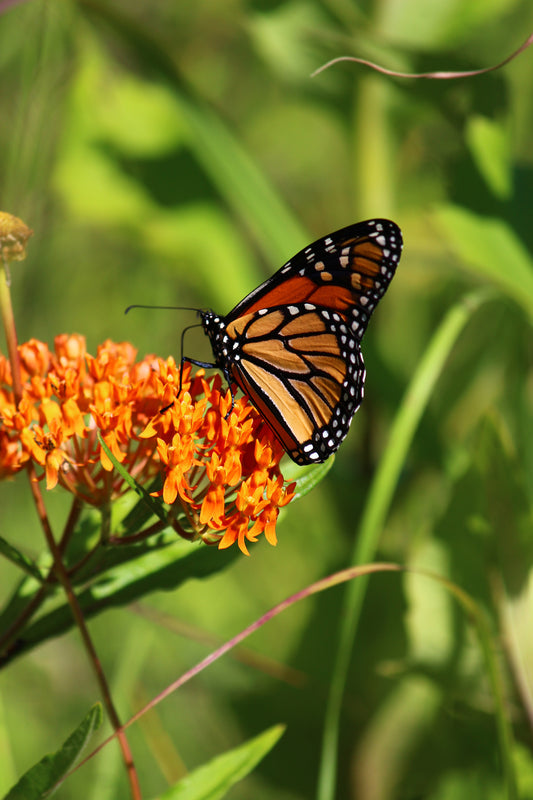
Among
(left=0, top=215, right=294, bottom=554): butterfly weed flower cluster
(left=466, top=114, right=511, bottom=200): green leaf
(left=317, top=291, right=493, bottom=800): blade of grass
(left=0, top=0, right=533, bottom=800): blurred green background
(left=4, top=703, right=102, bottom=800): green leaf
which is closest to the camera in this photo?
(left=4, top=703, right=102, bottom=800): green leaf

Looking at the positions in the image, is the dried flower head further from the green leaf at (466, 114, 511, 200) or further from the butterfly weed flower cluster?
the green leaf at (466, 114, 511, 200)

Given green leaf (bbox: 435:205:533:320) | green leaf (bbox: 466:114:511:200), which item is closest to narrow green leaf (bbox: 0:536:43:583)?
green leaf (bbox: 435:205:533:320)

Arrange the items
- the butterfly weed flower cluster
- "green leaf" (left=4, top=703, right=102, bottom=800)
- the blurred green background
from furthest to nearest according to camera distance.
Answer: the blurred green background → the butterfly weed flower cluster → "green leaf" (left=4, top=703, right=102, bottom=800)

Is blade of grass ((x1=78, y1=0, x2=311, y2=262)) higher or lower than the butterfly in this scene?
higher

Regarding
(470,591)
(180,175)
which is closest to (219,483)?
(470,591)

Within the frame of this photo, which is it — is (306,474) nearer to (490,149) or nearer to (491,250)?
(491,250)

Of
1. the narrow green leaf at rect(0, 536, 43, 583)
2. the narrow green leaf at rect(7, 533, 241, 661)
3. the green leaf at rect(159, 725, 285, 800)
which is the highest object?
the narrow green leaf at rect(0, 536, 43, 583)

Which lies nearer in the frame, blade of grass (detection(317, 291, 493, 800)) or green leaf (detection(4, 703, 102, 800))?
green leaf (detection(4, 703, 102, 800))
